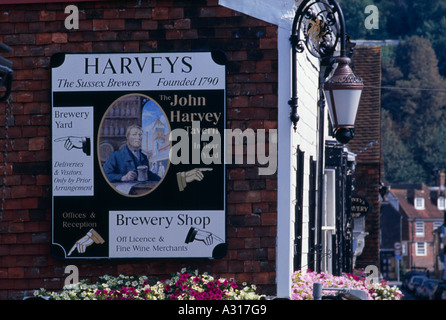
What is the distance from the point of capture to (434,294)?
5253 centimetres

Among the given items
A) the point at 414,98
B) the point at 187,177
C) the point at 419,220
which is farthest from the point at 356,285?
the point at 414,98

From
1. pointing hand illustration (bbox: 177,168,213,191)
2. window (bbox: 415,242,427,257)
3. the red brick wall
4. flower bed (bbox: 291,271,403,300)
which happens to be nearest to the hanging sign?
pointing hand illustration (bbox: 177,168,213,191)

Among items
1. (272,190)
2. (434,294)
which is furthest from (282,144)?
(434,294)

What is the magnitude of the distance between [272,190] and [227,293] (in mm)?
1202

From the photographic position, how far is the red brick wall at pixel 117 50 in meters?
8.93

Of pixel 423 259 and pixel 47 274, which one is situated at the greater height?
pixel 47 274

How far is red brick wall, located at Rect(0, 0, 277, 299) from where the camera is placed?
8.93 meters

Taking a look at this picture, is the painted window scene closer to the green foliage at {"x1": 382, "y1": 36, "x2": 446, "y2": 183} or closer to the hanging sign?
the hanging sign

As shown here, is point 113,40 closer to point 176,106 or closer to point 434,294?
point 176,106

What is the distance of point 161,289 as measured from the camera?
8.70 m

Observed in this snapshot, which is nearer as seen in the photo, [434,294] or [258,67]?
[258,67]

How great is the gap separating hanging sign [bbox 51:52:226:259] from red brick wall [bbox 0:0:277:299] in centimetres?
13

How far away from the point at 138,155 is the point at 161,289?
148 centimetres

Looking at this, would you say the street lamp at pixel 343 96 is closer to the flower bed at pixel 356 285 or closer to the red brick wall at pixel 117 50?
the red brick wall at pixel 117 50
